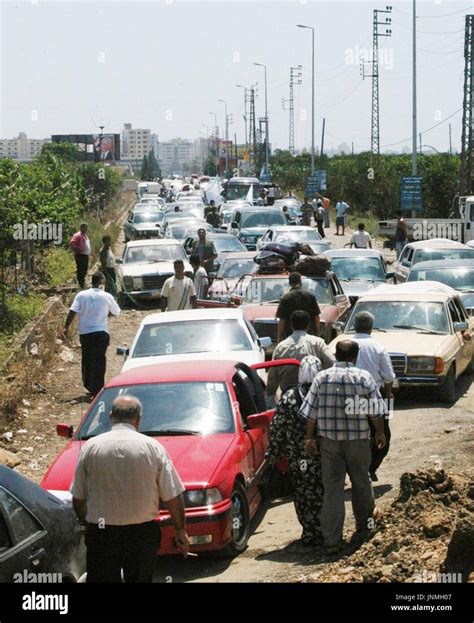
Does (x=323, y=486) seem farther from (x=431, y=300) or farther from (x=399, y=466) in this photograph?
(x=431, y=300)

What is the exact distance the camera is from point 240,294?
19.5m

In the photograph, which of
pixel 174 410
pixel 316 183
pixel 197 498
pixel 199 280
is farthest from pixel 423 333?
pixel 316 183

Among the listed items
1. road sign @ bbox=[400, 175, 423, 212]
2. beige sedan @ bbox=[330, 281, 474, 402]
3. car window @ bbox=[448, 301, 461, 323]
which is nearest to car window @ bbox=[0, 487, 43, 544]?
beige sedan @ bbox=[330, 281, 474, 402]

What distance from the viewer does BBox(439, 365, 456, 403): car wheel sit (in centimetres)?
1408

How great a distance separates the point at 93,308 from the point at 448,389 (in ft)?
15.2

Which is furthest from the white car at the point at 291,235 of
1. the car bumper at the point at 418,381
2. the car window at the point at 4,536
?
the car window at the point at 4,536

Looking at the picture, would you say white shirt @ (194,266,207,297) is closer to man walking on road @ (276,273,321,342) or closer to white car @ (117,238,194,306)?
white car @ (117,238,194,306)

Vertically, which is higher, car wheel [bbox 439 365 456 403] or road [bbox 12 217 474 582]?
car wheel [bbox 439 365 456 403]

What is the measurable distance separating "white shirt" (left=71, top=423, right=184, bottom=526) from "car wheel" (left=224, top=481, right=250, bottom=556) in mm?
2427

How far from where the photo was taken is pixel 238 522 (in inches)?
344

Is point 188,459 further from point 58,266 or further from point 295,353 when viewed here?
point 58,266

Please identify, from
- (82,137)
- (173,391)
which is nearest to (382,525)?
(173,391)

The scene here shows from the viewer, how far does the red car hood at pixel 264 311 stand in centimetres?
1730

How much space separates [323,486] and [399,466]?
2.60 meters
